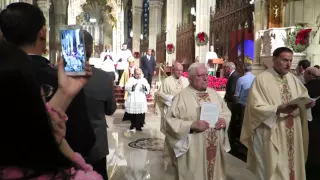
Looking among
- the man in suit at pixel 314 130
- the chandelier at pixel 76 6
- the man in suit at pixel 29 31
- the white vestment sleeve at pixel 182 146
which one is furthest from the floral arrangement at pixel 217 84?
the chandelier at pixel 76 6

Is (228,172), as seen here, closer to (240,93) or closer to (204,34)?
(240,93)

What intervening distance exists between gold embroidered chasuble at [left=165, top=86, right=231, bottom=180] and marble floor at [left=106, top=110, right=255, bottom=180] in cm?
182

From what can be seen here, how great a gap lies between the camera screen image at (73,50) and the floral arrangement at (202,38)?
17.8m

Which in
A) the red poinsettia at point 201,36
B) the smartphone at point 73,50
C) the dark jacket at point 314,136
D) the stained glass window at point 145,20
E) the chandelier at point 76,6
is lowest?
the dark jacket at point 314,136

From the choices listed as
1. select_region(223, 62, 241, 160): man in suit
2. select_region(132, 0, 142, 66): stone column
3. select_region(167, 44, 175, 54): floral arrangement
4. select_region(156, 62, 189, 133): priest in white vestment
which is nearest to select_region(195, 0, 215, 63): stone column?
select_region(167, 44, 175, 54): floral arrangement

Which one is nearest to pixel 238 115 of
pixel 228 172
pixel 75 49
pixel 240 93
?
pixel 240 93

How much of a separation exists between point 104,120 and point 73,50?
1592 millimetres

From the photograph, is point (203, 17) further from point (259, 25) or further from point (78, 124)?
point (78, 124)

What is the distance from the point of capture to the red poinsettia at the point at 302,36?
34.9 ft

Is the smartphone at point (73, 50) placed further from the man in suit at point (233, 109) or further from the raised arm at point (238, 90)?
the raised arm at point (238, 90)

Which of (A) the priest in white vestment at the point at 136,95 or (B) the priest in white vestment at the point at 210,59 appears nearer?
(A) the priest in white vestment at the point at 136,95

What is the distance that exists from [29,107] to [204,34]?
18366mm

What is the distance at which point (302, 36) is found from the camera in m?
10.7

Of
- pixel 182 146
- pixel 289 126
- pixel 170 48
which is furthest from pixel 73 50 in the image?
pixel 170 48
